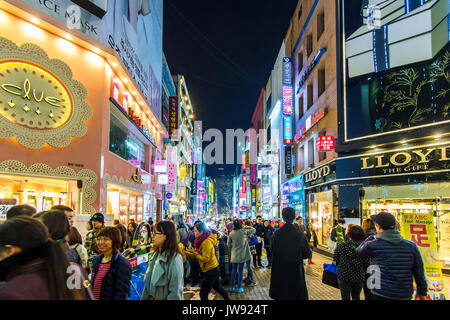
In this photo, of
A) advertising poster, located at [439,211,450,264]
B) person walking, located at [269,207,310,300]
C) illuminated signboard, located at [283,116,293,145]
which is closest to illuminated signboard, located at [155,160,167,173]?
illuminated signboard, located at [283,116,293,145]

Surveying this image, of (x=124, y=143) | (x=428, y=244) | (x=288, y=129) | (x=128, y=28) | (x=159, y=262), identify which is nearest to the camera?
(x=159, y=262)

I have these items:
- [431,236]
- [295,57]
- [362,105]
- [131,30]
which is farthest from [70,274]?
[295,57]

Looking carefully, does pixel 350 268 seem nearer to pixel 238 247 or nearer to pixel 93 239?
pixel 238 247

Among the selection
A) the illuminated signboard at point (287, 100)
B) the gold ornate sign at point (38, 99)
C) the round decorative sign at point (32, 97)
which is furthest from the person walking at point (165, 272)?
the illuminated signboard at point (287, 100)

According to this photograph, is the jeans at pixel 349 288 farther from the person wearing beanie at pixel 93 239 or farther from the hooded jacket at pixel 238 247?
the person wearing beanie at pixel 93 239

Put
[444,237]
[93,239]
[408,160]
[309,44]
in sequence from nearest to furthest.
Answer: [93,239], [444,237], [408,160], [309,44]

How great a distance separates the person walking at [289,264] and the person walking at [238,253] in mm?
3907

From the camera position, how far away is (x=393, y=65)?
13977mm

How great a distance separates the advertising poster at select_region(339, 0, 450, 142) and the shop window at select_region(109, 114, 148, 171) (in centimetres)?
1131

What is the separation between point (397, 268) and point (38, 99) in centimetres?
1091

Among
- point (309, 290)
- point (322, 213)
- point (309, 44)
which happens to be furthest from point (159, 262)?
point (309, 44)

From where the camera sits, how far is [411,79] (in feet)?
43.1

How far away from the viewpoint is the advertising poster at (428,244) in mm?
5613

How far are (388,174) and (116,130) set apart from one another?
41.7 feet
